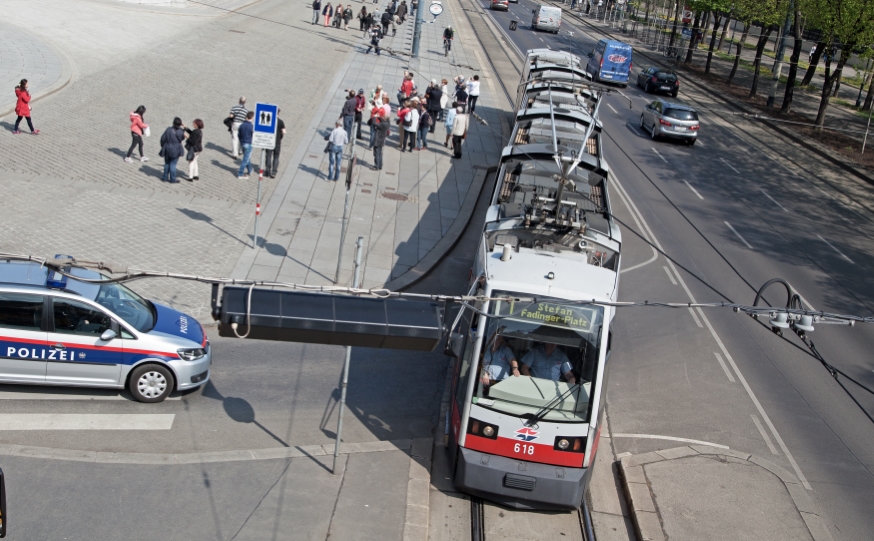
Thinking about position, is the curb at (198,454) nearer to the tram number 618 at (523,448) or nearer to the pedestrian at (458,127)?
the tram number 618 at (523,448)

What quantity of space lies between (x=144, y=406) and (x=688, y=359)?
901cm

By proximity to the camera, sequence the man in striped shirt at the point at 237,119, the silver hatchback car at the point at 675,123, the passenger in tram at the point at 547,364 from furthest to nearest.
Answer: the silver hatchback car at the point at 675,123 → the man in striped shirt at the point at 237,119 → the passenger in tram at the point at 547,364

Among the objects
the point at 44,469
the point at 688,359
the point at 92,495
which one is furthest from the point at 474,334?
the point at 688,359

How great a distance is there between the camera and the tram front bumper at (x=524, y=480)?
30.1 ft

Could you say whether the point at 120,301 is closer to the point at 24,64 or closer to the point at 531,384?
the point at 531,384

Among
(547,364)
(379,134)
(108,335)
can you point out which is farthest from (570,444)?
(379,134)

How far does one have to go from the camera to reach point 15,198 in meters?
16.8

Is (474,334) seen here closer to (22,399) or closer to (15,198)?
(22,399)

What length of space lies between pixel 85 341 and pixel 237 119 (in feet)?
37.2

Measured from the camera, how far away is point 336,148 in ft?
66.9

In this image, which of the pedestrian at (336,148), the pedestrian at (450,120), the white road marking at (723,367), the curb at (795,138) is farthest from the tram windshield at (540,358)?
the curb at (795,138)

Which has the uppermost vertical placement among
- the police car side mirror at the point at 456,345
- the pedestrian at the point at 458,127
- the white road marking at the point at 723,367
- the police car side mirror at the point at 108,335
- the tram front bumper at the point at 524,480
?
the pedestrian at the point at 458,127

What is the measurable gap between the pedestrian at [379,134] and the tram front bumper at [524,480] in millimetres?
13785

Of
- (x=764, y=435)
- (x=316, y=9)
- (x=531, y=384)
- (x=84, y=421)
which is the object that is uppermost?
(x=316, y=9)
